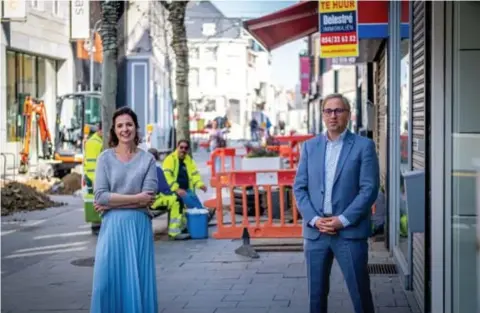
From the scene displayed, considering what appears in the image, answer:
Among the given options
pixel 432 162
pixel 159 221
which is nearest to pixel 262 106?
pixel 159 221

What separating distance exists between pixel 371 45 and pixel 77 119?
21.1 meters

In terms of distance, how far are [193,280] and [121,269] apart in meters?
3.63

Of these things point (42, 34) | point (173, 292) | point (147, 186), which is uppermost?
point (42, 34)

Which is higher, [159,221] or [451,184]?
[451,184]

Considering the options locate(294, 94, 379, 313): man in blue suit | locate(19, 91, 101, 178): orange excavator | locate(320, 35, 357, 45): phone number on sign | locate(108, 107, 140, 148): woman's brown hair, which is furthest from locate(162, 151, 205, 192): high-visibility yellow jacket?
locate(19, 91, 101, 178): orange excavator

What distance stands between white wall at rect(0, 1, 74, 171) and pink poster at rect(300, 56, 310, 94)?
3000cm

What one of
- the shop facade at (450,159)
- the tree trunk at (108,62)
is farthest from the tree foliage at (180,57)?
the shop facade at (450,159)

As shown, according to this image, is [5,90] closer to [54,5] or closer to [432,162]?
[54,5]

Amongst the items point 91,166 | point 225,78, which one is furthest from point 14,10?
point 225,78

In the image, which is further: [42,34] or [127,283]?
[42,34]

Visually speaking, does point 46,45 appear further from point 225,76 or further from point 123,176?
point 225,76

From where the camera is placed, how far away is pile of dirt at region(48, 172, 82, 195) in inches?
935

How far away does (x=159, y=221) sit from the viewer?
51.7 ft

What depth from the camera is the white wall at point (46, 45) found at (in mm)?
31189
